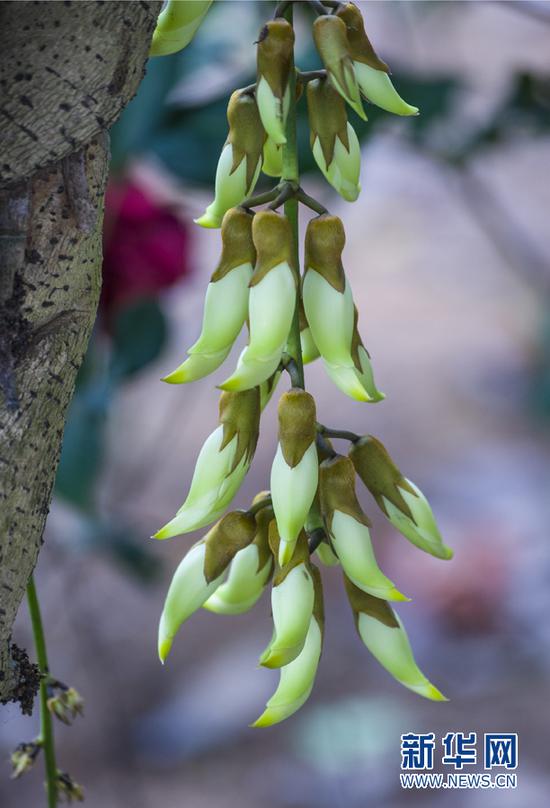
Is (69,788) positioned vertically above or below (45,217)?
below

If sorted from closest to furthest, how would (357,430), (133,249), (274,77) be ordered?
(274,77)
(133,249)
(357,430)

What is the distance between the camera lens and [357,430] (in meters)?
1.77

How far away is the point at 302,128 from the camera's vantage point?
1.98 feet

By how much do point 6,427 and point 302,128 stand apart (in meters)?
0.39

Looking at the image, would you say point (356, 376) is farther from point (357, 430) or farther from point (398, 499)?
point (357, 430)

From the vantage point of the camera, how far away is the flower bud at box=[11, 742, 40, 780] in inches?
11.4

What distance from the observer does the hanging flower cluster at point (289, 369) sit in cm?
24

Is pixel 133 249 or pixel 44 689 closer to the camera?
pixel 44 689

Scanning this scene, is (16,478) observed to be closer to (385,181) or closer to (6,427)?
(6,427)

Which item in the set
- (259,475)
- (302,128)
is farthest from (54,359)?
(259,475)

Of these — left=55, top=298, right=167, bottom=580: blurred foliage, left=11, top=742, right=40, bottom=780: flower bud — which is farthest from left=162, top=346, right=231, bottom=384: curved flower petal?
left=55, top=298, right=167, bottom=580: blurred foliage

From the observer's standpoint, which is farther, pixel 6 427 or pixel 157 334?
pixel 157 334

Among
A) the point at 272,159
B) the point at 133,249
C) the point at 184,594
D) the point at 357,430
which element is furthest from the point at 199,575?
the point at 357,430

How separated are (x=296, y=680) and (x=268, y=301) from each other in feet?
0.29
